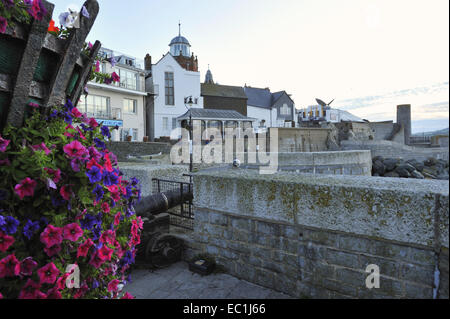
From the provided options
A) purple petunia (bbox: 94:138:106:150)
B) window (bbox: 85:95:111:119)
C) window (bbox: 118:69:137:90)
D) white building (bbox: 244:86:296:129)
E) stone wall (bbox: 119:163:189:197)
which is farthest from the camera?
white building (bbox: 244:86:296:129)

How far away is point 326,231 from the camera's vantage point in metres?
2.75

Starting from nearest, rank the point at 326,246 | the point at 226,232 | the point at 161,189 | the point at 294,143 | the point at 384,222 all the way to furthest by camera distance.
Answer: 1. the point at 384,222
2. the point at 326,246
3. the point at 226,232
4. the point at 161,189
5. the point at 294,143

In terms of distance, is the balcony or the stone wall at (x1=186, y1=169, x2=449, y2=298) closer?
the stone wall at (x1=186, y1=169, x2=449, y2=298)

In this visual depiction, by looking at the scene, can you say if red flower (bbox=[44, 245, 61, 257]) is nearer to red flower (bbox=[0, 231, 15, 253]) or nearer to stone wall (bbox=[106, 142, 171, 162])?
red flower (bbox=[0, 231, 15, 253])

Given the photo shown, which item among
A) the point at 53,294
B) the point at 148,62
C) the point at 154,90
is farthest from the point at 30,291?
the point at 148,62

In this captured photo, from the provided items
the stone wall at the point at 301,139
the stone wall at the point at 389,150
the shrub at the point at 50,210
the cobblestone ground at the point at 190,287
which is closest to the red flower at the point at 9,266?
the shrub at the point at 50,210

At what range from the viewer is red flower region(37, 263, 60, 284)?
1597mm

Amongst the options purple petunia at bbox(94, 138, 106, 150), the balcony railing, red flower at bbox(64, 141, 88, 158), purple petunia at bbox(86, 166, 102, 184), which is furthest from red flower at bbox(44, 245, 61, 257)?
the balcony railing

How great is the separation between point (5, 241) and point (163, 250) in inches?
105

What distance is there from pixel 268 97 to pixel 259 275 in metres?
48.9

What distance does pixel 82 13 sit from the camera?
1.91 metres

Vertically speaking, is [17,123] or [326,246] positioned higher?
[17,123]
